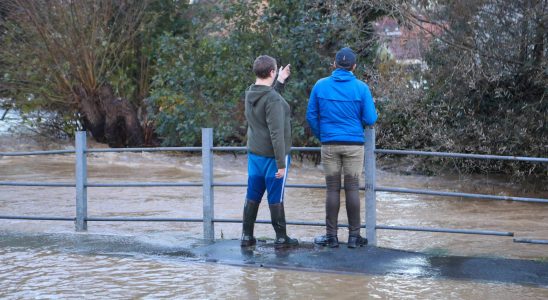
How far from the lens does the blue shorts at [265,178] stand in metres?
7.58

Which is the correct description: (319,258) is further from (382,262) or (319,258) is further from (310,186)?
(310,186)

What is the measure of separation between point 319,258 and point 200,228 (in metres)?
4.54

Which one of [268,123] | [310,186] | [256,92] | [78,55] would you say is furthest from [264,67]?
[78,55]

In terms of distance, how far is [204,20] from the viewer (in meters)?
19.8

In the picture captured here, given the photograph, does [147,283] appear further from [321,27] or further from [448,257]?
[321,27]

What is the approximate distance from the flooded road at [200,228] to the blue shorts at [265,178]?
689 mm

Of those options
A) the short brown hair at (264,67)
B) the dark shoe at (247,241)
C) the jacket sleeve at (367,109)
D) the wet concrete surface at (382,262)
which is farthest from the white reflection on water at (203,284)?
the short brown hair at (264,67)

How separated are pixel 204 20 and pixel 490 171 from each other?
7754 mm

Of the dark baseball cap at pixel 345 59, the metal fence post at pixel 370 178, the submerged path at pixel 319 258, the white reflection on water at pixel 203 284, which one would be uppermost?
the dark baseball cap at pixel 345 59

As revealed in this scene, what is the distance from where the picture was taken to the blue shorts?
7.58 m

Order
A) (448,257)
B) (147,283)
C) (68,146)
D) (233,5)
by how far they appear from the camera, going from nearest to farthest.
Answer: (147,283)
(448,257)
(233,5)
(68,146)

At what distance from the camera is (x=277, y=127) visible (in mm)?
7383

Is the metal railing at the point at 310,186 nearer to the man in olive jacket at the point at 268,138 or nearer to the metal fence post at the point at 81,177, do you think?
the metal fence post at the point at 81,177

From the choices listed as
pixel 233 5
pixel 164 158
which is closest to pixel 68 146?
pixel 164 158
